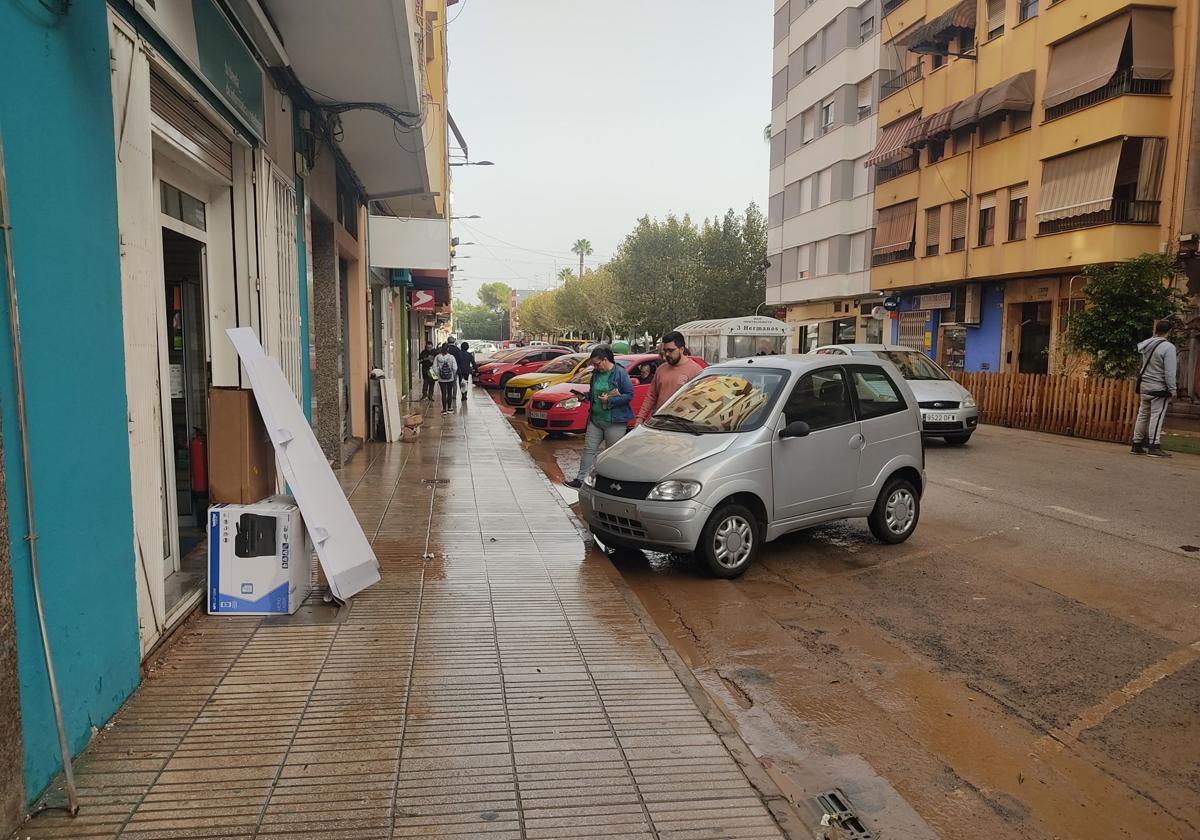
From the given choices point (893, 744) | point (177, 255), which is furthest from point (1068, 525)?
point (177, 255)

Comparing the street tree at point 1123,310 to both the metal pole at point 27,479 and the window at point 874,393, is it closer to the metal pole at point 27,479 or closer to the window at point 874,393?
the window at point 874,393

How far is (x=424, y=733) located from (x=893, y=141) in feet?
106

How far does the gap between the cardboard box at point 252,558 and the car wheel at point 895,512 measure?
488cm

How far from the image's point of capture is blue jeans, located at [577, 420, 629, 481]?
8906mm

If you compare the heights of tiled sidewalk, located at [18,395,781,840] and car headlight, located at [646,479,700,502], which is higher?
car headlight, located at [646,479,700,502]

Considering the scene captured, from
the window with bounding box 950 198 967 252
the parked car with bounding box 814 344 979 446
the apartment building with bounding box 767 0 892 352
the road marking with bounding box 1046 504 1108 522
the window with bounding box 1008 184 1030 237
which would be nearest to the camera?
the road marking with bounding box 1046 504 1108 522

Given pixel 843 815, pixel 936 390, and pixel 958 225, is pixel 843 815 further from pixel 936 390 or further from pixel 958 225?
pixel 958 225

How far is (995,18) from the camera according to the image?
2633cm

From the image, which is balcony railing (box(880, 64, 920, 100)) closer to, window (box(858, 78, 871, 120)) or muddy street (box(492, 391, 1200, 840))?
window (box(858, 78, 871, 120))

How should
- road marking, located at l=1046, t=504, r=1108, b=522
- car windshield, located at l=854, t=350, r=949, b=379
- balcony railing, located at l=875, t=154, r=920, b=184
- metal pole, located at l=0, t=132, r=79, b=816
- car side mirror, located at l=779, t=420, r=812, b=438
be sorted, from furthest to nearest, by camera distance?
balcony railing, located at l=875, t=154, r=920, b=184 < car windshield, located at l=854, t=350, r=949, b=379 < road marking, located at l=1046, t=504, r=1108, b=522 < car side mirror, located at l=779, t=420, r=812, b=438 < metal pole, located at l=0, t=132, r=79, b=816

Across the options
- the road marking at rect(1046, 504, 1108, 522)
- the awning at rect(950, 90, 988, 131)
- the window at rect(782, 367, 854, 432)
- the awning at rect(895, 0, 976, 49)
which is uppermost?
the awning at rect(895, 0, 976, 49)

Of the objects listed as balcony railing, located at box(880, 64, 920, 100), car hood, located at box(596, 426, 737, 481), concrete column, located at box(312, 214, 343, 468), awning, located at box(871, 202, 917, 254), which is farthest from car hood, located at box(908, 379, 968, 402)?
balcony railing, located at box(880, 64, 920, 100)

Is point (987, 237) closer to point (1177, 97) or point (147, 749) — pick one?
point (1177, 97)

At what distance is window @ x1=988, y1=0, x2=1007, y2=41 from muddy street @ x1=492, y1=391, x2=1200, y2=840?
23024mm
